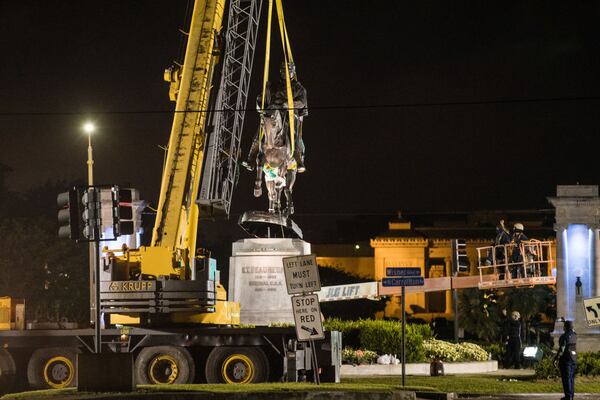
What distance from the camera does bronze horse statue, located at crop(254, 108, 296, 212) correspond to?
36594 mm

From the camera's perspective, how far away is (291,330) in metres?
27.7

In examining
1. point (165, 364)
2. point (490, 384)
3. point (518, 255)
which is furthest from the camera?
point (518, 255)

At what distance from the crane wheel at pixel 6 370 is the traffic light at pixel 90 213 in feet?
29.5

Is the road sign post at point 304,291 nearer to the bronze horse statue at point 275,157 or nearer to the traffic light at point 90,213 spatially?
the traffic light at point 90,213

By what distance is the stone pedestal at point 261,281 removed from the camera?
37.1 m

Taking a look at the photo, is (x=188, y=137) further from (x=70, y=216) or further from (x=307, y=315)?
(x=70, y=216)

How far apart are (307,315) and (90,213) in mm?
5181

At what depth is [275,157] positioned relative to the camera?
37094 mm

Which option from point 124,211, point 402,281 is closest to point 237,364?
point 402,281

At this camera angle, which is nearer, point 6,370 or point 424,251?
point 6,370

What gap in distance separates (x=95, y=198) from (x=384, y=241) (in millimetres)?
105081

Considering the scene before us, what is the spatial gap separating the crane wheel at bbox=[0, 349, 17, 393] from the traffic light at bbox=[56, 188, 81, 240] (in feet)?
28.0

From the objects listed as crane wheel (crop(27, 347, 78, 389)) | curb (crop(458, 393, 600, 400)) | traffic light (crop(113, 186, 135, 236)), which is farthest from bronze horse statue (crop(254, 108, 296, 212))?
traffic light (crop(113, 186, 135, 236))

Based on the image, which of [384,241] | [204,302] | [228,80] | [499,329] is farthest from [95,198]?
[384,241]
